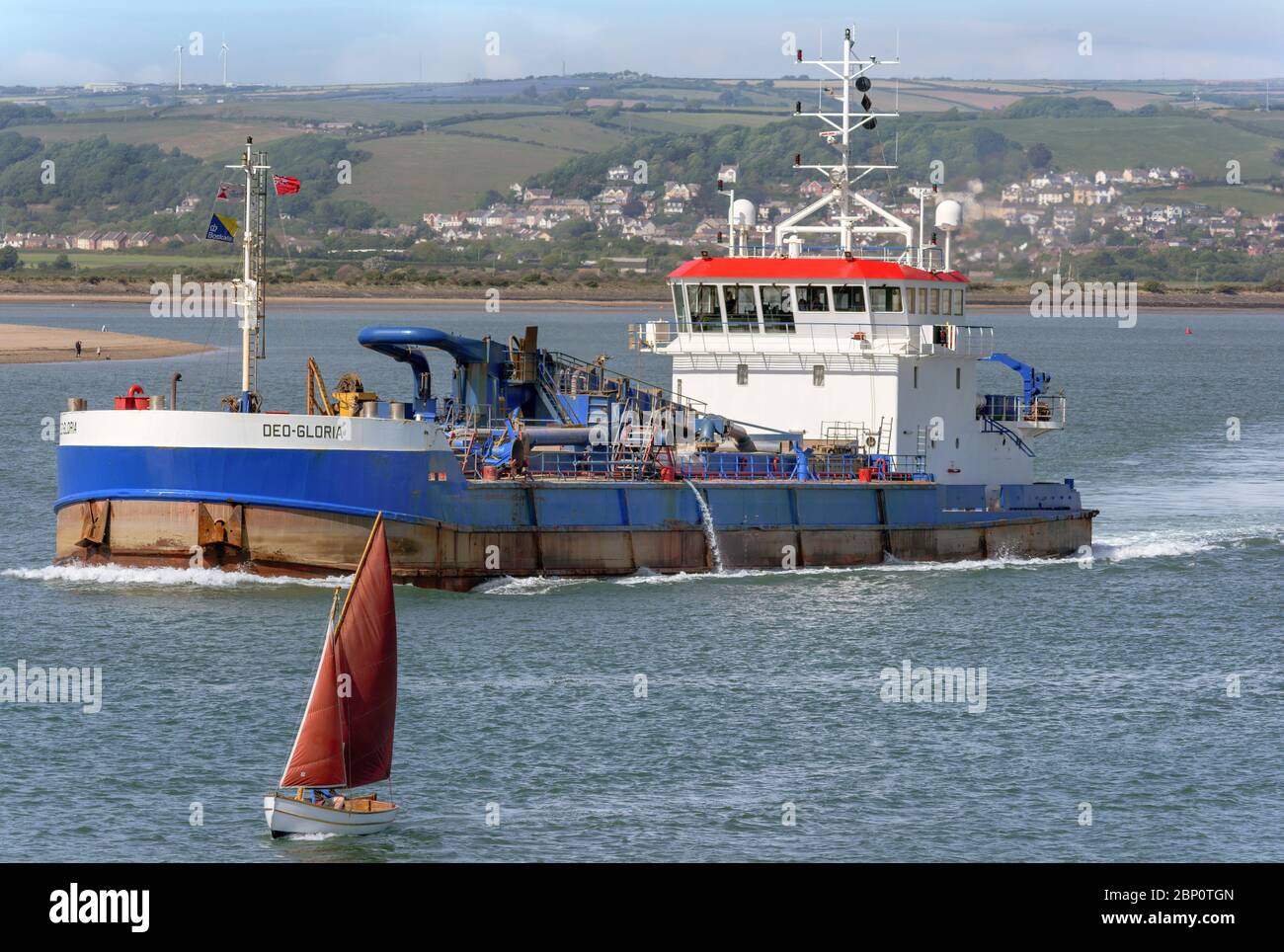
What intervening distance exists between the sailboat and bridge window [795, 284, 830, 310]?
63.1 feet

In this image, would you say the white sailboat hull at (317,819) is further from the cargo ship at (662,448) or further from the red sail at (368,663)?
the cargo ship at (662,448)

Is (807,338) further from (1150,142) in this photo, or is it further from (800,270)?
(1150,142)

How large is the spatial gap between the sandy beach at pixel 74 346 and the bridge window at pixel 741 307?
6748 centimetres

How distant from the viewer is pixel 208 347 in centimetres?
11650

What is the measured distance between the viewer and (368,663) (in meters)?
21.8

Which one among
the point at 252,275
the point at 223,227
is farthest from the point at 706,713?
the point at 223,227

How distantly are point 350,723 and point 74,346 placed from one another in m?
89.1

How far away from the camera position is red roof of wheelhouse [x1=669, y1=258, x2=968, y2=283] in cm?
3931

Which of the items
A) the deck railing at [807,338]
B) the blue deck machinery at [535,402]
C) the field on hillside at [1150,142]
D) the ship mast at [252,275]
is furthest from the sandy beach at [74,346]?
the ship mast at [252,275]

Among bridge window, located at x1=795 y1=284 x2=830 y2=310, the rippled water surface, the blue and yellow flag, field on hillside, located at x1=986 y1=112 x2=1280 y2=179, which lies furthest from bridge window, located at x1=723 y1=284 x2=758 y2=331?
field on hillside, located at x1=986 y1=112 x2=1280 y2=179

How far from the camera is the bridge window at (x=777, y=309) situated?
39.9m

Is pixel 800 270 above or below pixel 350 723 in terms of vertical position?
above

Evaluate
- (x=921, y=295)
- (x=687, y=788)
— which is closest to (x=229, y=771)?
(x=687, y=788)
